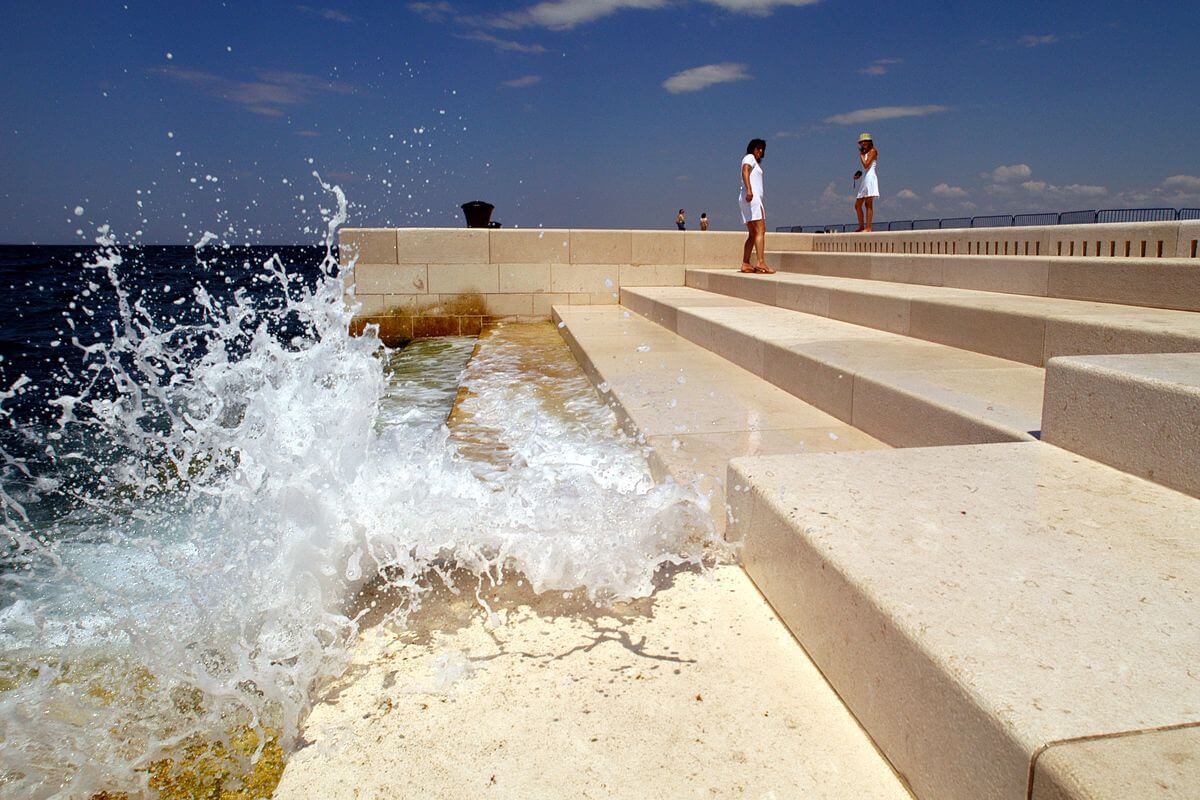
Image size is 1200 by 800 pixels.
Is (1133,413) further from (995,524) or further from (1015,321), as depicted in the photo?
(1015,321)

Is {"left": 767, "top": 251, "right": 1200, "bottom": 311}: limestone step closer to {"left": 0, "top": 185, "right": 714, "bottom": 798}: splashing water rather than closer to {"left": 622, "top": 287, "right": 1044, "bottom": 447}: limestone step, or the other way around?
{"left": 622, "top": 287, "right": 1044, "bottom": 447}: limestone step

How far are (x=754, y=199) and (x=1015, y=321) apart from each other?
6192mm

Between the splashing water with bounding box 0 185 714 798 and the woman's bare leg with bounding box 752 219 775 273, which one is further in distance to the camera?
the woman's bare leg with bounding box 752 219 775 273

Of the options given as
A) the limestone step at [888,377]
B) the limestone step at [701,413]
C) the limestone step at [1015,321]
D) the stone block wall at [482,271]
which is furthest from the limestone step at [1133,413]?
the stone block wall at [482,271]

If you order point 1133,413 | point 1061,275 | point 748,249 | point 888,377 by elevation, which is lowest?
point 888,377

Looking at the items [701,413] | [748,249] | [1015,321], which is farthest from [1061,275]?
[748,249]

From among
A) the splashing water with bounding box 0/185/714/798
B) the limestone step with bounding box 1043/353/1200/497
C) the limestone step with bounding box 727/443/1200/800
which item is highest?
the limestone step with bounding box 1043/353/1200/497

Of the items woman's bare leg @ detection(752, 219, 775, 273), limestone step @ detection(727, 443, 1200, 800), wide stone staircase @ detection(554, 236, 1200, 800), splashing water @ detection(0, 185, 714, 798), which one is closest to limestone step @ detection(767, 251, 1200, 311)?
wide stone staircase @ detection(554, 236, 1200, 800)

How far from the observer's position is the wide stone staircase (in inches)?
50.5

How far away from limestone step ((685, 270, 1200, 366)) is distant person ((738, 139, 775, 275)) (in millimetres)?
3277

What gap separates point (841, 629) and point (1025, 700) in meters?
0.53

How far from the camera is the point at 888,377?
3789 millimetres

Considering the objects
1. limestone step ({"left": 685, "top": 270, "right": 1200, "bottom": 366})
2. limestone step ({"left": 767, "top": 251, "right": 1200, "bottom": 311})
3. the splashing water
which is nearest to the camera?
the splashing water

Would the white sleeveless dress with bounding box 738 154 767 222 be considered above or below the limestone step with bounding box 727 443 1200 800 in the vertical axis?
above
